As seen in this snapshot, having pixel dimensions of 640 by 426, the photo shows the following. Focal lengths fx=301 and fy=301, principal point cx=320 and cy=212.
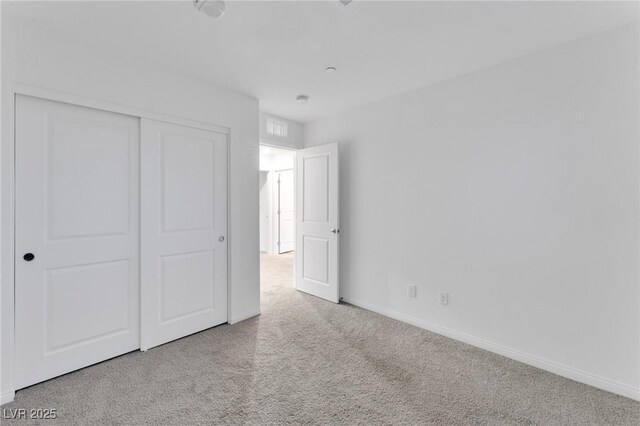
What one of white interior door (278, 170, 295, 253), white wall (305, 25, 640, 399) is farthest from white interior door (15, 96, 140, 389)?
white interior door (278, 170, 295, 253)

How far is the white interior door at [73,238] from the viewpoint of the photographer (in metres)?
2.03

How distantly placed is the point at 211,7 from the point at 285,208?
5589 mm

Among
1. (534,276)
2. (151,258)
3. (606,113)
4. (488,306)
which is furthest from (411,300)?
(151,258)

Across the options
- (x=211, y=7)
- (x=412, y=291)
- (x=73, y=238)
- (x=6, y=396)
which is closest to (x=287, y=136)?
(x=211, y=7)

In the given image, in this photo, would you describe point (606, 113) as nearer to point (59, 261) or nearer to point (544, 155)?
point (544, 155)

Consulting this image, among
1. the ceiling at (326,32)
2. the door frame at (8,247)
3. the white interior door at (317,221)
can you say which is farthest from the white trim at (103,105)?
the white interior door at (317,221)

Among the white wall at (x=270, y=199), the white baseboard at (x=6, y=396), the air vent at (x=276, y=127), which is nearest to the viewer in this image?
the white baseboard at (x=6, y=396)

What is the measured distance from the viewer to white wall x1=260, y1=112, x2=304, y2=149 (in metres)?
3.78

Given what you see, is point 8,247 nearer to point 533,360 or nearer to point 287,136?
point 287,136

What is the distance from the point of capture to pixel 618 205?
203 cm

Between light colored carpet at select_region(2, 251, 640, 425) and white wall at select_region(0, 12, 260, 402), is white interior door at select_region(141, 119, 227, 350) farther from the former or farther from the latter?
light colored carpet at select_region(2, 251, 640, 425)

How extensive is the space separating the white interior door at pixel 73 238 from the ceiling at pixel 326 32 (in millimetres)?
634

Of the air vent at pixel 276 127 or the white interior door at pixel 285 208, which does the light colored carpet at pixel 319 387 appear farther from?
the white interior door at pixel 285 208

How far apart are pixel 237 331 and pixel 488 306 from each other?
7.69 ft
